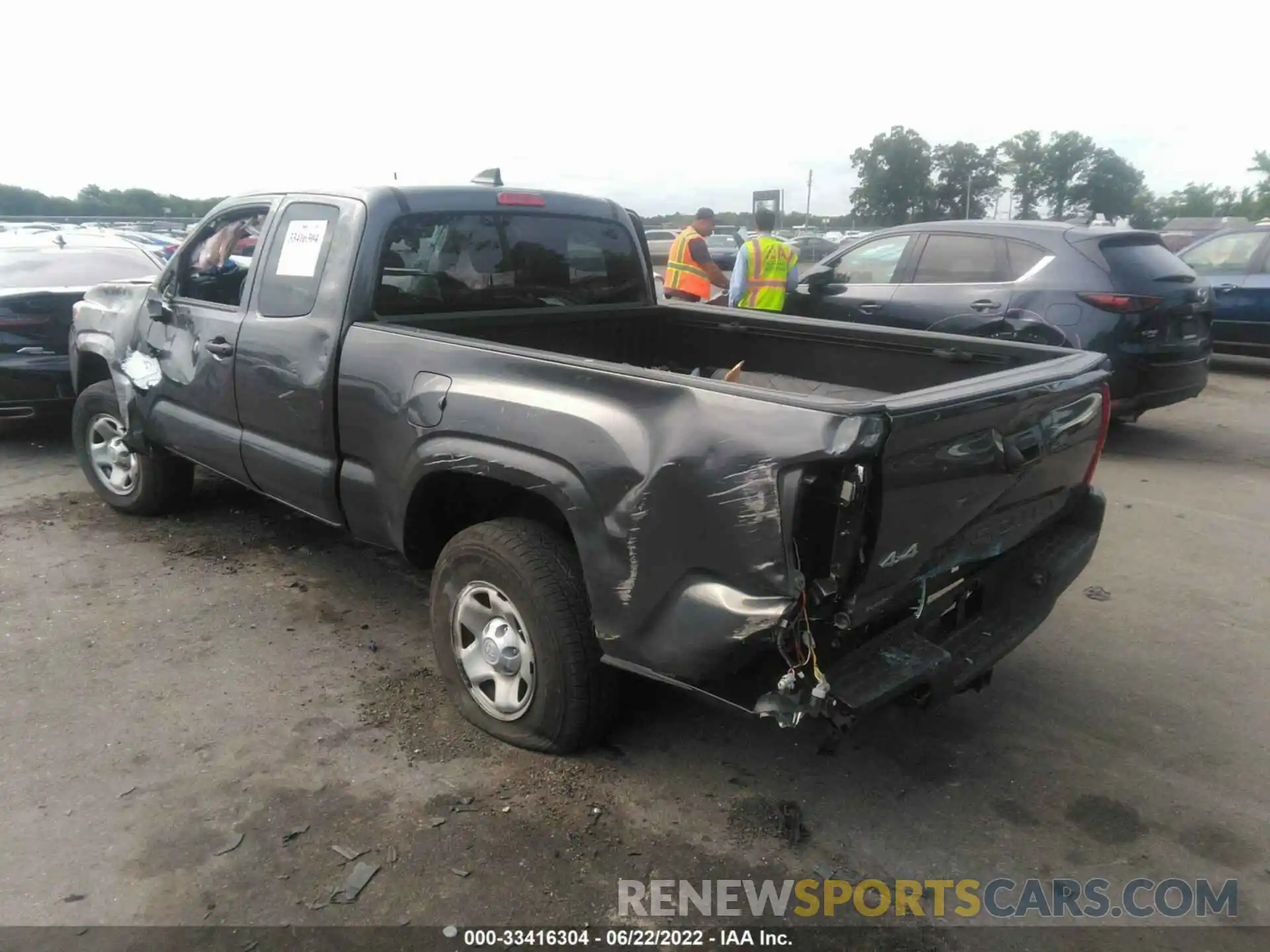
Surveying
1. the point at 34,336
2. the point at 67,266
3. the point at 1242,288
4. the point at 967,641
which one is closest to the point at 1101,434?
the point at 967,641

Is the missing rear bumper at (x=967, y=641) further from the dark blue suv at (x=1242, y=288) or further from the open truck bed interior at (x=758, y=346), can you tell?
the dark blue suv at (x=1242, y=288)

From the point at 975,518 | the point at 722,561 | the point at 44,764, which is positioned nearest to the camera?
the point at 722,561

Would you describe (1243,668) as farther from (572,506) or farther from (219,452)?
(219,452)

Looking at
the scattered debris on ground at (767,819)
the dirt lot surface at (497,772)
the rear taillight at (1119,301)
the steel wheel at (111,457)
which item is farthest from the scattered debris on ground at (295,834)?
the rear taillight at (1119,301)

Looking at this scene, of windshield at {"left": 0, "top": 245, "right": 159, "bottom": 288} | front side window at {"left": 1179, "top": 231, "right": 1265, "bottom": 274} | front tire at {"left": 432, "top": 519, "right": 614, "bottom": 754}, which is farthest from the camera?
front side window at {"left": 1179, "top": 231, "right": 1265, "bottom": 274}

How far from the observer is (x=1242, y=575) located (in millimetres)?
4711

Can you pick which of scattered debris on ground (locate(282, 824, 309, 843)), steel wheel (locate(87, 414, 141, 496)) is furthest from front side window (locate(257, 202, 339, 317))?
scattered debris on ground (locate(282, 824, 309, 843))

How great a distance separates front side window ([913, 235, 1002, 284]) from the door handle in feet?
17.0

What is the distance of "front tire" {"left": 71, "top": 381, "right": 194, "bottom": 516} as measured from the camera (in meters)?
5.21

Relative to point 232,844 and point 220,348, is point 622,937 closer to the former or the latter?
point 232,844

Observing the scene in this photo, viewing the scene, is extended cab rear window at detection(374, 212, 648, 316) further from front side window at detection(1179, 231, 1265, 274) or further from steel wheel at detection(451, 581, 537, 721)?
front side window at detection(1179, 231, 1265, 274)

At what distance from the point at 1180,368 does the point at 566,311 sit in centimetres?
490

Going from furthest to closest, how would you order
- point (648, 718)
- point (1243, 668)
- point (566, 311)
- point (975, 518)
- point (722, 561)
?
point (566, 311) → point (1243, 668) → point (648, 718) → point (975, 518) → point (722, 561)

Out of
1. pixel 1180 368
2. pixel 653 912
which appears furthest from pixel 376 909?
pixel 1180 368
